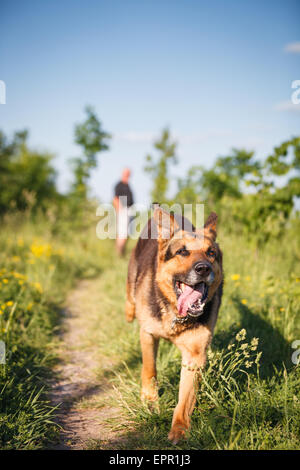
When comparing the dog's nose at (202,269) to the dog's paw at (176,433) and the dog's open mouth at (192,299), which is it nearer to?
the dog's open mouth at (192,299)

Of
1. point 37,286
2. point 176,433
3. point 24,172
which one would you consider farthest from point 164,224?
point 24,172

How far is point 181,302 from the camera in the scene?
2693mm

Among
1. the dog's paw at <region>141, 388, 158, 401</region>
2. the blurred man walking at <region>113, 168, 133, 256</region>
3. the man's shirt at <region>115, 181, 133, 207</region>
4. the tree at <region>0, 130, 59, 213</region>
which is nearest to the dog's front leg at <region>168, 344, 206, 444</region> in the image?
the dog's paw at <region>141, 388, 158, 401</region>

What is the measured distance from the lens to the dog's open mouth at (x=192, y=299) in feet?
8.61

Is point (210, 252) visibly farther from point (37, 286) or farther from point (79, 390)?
point (37, 286)

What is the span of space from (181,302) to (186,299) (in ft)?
0.16

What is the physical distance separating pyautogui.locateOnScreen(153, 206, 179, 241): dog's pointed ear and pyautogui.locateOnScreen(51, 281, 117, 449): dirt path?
1588 mm

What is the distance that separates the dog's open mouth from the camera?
2.62 metres

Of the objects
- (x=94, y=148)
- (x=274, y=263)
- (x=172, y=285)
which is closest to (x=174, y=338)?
(x=172, y=285)

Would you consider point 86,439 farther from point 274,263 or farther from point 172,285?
point 274,263

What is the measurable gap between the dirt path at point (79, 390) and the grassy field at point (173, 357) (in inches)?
3.5

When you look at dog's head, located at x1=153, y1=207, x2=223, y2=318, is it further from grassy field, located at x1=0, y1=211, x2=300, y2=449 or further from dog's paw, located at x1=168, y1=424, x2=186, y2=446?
dog's paw, located at x1=168, y1=424, x2=186, y2=446

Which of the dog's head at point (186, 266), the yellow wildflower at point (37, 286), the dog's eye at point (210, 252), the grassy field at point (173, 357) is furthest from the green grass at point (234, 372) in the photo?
the yellow wildflower at point (37, 286)
